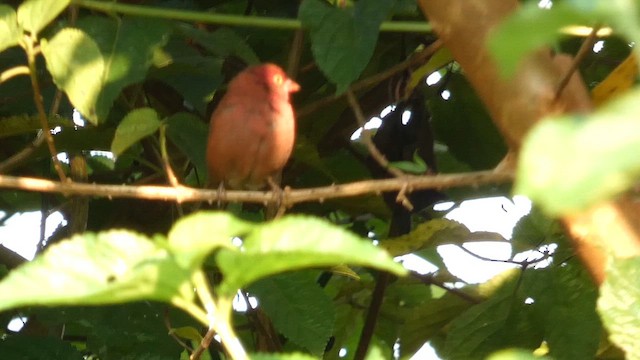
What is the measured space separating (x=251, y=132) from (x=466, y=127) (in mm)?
916

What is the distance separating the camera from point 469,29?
50.4 inches

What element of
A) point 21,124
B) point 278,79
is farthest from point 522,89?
point 278,79

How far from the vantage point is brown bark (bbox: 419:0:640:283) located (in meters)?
1.11

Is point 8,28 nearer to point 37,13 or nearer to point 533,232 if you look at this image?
point 37,13

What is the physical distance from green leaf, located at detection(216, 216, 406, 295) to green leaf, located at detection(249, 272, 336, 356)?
1.22m

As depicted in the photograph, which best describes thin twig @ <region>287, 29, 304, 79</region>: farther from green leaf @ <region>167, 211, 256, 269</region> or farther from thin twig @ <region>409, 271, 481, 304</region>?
green leaf @ <region>167, 211, 256, 269</region>

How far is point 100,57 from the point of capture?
166 cm

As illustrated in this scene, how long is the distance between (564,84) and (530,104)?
0.05m

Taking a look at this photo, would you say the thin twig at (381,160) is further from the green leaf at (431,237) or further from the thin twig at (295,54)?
the thin twig at (295,54)

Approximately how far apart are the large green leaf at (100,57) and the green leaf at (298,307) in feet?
1.68

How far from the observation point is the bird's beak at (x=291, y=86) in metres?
2.40

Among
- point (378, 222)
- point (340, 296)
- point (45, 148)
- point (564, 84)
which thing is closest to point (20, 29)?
point (45, 148)

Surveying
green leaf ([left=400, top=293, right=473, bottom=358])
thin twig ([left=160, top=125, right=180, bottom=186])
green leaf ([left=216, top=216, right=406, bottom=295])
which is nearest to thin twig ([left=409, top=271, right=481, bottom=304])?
green leaf ([left=400, top=293, right=473, bottom=358])

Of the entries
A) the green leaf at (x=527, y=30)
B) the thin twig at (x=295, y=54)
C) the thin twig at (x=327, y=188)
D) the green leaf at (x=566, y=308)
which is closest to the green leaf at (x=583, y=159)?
the green leaf at (x=527, y=30)
